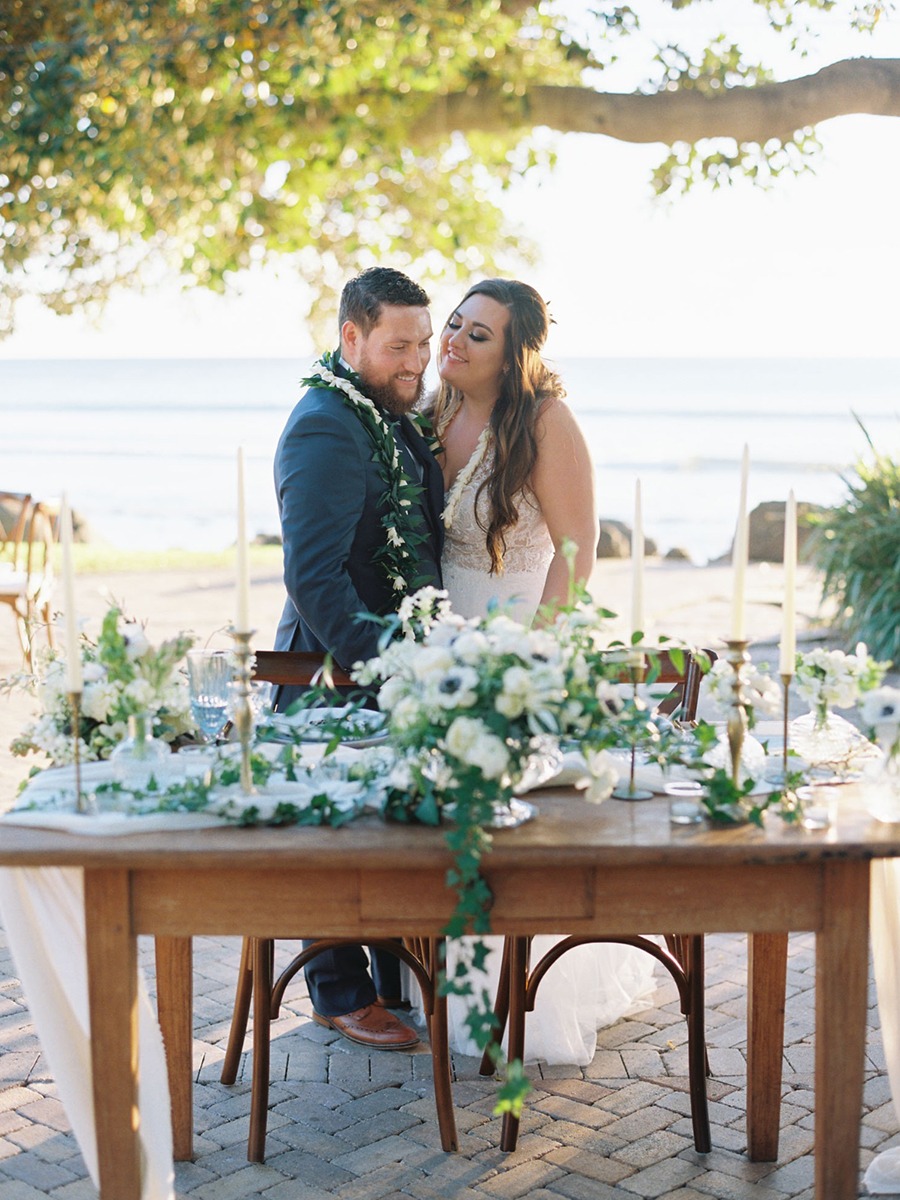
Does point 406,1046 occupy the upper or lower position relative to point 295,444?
lower

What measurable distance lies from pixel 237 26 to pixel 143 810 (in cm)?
596

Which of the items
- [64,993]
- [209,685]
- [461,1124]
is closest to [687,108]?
[209,685]

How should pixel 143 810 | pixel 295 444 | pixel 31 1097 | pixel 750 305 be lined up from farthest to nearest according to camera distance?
pixel 750 305
pixel 295 444
pixel 31 1097
pixel 143 810

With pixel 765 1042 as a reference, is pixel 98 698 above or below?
above

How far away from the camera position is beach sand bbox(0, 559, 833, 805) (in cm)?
1005

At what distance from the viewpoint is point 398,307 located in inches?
148

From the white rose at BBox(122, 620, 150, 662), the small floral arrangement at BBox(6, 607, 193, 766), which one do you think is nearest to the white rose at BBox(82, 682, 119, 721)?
the small floral arrangement at BBox(6, 607, 193, 766)

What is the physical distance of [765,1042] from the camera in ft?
10.4

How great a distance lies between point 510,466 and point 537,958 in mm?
1412

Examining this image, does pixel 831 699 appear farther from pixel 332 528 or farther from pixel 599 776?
pixel 332 528

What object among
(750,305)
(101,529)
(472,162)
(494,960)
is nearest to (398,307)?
(494,960)

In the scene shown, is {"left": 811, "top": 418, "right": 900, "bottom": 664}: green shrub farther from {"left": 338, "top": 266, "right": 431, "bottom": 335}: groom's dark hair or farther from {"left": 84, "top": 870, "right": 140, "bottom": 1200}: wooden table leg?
{"left": 84, "top": 870, "right": 140, "bottom": 1200}: wooden table leg

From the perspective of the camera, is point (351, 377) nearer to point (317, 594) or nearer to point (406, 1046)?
point (317, 594)

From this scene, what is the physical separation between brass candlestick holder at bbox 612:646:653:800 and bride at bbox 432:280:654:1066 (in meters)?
1.33
